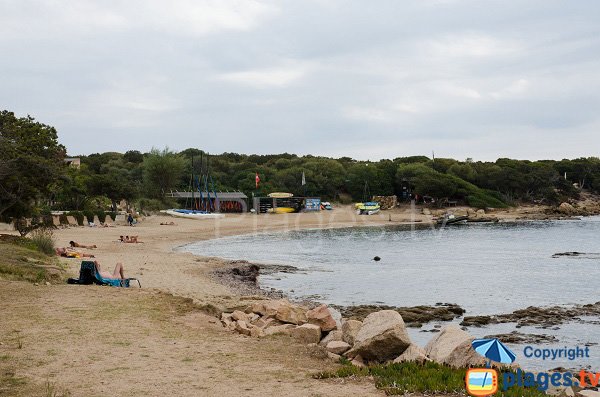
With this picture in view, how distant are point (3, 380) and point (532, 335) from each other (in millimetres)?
13881

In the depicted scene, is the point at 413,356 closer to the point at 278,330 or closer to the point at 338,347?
the point at 338,347

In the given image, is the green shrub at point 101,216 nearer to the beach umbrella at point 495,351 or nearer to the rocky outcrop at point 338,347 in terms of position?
the rocky outcrop at point 338,347

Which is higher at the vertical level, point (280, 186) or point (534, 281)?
point (280, 186)

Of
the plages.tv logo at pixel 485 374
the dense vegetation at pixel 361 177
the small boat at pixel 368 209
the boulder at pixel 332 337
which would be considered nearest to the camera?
the plages.tv logo at pixel 485 374

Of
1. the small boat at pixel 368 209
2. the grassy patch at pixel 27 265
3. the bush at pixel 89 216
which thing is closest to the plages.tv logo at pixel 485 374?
the grassy patch at pixel 27 265

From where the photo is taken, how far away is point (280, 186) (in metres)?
105

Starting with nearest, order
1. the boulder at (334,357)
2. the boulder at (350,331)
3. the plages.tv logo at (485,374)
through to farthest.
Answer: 1. the plages.tv logo at (485,374)
2. the boulder at (334,357)
3. the boulder at (350,331)

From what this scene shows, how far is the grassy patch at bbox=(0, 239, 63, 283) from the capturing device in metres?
17.3

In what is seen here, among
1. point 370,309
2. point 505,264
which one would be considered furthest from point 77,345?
point 505,264

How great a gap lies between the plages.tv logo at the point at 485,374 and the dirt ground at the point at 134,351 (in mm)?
1637

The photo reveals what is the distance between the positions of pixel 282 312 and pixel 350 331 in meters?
3.08

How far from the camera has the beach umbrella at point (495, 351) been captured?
8172mm

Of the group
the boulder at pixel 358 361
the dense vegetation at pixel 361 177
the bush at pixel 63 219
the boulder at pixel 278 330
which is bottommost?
the boulder at pixel 278 330

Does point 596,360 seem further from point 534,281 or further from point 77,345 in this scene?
point 534,281
